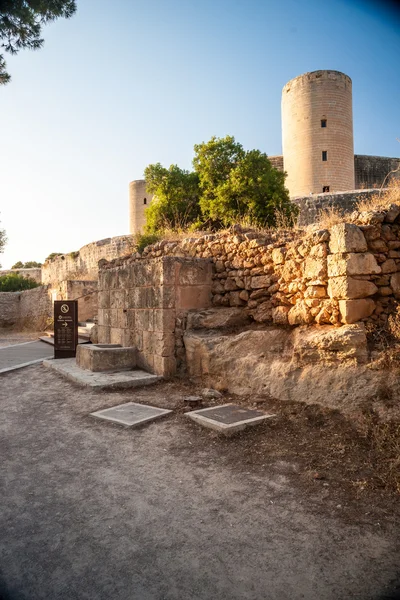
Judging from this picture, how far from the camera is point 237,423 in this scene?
13.1 ft

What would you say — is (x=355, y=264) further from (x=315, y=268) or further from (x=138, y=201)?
(x=138, y=201)

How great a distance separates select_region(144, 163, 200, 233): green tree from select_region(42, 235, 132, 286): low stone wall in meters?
4.62

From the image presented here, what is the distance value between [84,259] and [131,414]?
1944 cm

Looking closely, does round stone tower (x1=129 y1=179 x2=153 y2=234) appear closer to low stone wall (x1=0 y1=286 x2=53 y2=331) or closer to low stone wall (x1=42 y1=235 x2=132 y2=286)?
low stone wall (x1=42 y1=235 x2=132 y2=286)

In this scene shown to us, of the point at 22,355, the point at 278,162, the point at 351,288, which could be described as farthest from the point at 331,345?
the point at 278,162

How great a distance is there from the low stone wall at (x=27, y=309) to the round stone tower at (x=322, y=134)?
16.1 metres

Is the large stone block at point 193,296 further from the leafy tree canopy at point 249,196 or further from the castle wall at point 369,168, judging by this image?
the castle wall at point 369,168

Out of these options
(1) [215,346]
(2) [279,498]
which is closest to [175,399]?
(1) [215,346]

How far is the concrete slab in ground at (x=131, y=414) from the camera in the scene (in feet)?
14.3

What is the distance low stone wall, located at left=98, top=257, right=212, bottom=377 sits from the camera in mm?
6414

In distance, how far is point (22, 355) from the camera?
31.6 ft

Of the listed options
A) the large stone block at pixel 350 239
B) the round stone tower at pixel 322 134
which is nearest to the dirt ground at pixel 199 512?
the large stone block at pixel 350 239

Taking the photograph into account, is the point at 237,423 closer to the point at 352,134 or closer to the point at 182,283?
the point at 182,283

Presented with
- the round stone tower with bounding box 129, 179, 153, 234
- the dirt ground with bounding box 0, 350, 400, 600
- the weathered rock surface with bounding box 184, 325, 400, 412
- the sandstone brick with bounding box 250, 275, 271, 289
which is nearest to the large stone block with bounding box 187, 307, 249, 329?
the weathered rock surface with bounding box 184, 325, 400, 412
